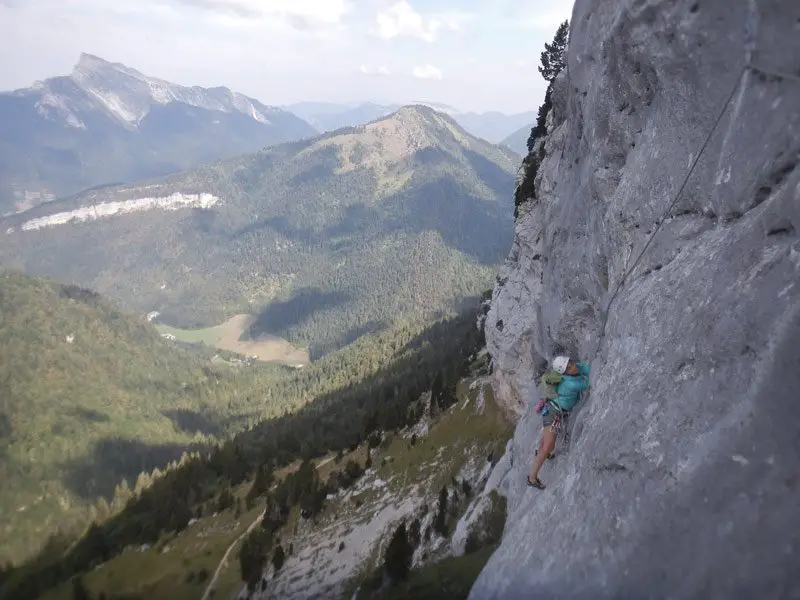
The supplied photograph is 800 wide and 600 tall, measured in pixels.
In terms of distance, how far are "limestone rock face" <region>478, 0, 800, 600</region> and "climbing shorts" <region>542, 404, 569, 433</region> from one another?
928 millimetres

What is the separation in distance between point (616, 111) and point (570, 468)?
45.2 ft

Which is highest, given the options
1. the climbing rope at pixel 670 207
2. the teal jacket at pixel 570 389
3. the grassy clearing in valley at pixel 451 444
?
the climbing rope at pixel 670 207

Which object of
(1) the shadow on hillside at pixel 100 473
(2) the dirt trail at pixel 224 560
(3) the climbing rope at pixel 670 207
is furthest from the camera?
(1) the shadow on hillside at pixel 100 473

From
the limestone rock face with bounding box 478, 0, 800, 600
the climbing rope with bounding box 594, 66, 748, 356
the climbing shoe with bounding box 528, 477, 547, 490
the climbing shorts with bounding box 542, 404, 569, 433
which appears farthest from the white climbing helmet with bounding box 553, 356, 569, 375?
the climbing shoe with bounding box 528, 477, 547, 490

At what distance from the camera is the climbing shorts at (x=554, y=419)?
53.5ft

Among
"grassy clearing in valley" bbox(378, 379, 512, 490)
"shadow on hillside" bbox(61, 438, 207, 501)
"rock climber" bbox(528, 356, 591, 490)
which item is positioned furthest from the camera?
"shadow on hillside" bbox(61, 438, 207, 501)

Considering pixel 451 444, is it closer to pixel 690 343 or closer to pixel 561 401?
pixel 561 401

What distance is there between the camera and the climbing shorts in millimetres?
16297

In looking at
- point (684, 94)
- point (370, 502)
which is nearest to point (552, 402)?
point (684, 94)

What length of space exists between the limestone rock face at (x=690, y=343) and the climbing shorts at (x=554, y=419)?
0.93 metres

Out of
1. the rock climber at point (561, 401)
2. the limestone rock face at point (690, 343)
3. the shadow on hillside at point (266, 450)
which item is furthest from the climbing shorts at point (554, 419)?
the shadow on hillside at point (266, 450)

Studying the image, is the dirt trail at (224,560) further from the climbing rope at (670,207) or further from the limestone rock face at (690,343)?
the climbing rope at (670,207)

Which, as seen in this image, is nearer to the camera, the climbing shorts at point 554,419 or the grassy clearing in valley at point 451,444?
the climbing shorts at point 554,419

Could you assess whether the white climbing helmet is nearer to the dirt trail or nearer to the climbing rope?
the climbing rope
